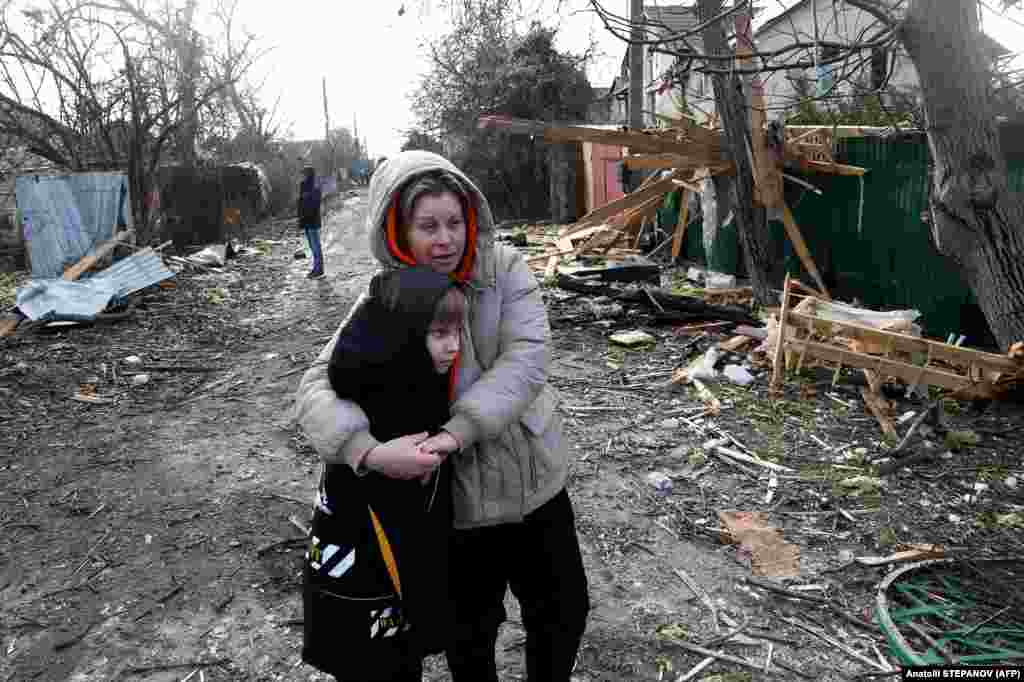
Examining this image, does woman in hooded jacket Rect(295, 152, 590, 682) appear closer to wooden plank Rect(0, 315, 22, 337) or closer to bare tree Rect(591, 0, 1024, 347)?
bare tree Rect(591, 0, 1024, 347)

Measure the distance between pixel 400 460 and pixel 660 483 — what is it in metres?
2.99

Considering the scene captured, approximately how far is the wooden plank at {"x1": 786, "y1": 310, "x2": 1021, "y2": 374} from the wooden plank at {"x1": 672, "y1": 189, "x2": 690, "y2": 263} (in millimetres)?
6499

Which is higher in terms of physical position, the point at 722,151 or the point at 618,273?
the point at 722,151

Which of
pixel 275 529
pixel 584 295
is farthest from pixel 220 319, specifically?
pixel 275 529

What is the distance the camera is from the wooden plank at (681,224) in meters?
12.0

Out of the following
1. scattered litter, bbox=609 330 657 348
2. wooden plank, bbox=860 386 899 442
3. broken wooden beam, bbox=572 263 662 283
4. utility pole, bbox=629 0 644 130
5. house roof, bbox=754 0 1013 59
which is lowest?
wooden plank, bbox=860 386 899 442

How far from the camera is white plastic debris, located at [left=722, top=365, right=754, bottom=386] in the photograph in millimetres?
6117

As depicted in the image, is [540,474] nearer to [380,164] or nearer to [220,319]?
[380,164]

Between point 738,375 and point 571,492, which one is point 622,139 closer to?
point 738,375

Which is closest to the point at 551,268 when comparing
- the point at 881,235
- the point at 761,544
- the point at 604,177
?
the point at 881,235

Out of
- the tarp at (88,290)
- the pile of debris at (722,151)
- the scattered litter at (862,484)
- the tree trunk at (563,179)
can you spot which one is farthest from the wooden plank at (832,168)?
the tree trunk at (563,179)

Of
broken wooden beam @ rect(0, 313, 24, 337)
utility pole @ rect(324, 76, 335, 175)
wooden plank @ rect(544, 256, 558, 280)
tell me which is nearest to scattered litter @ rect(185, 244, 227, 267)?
broken wooden beam @ rect(0, 313, 24, 337)

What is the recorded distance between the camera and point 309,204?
12.1m

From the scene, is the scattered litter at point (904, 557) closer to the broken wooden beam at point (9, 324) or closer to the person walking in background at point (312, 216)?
the broken wooden beam at point (9, 324)
